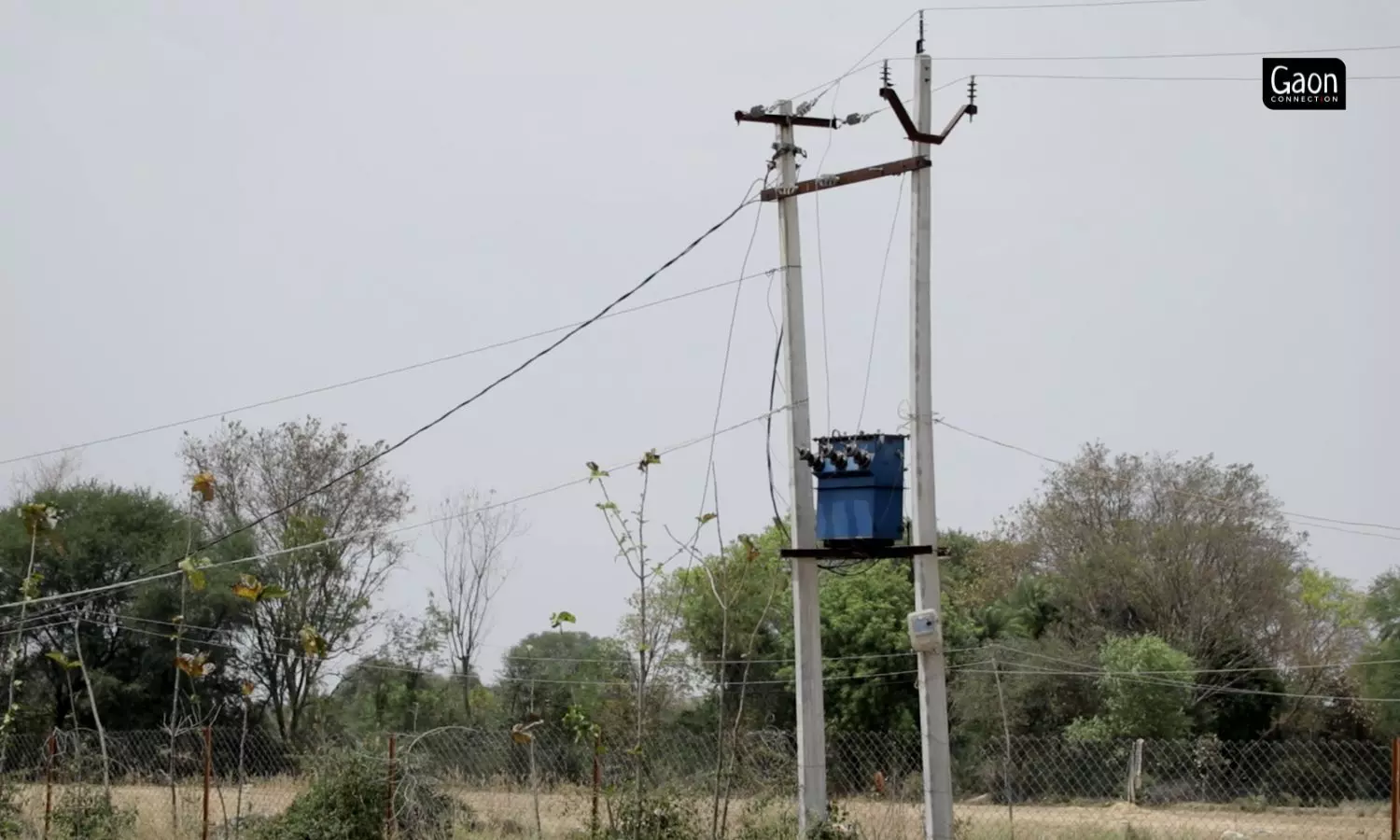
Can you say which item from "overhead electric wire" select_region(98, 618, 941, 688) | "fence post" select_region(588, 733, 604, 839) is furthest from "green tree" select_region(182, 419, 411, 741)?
"fence post" select_region(588, 733, 604, 839)

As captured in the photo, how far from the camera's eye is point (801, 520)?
9.83 meters

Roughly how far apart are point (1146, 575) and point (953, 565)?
10.3 meters

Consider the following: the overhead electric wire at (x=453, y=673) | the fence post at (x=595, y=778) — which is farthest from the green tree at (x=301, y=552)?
the fence post at (x=595, y=778)

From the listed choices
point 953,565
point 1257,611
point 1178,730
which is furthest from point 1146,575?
point 953,565

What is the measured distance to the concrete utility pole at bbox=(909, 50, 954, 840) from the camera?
29.8 feet

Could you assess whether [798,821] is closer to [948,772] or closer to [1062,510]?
[948,772]

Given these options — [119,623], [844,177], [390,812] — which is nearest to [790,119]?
[844,177]

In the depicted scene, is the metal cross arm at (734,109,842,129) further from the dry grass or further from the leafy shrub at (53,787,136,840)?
the leafy shrub at (53,787,136,840)

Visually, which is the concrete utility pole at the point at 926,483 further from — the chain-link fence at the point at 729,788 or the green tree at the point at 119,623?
the green tree at the point at 119,623

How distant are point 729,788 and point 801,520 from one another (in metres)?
2.04

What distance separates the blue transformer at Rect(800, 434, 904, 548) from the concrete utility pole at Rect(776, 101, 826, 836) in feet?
1.04

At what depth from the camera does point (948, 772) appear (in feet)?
29.8

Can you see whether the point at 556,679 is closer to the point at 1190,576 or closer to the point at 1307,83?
the point at 1190,576

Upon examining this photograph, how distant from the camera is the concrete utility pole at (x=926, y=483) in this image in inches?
358
